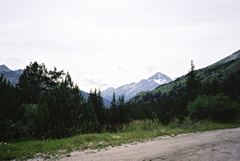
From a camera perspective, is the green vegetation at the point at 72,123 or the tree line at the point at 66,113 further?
the tree line at the point at 66,113

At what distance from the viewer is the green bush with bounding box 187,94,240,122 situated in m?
19.2

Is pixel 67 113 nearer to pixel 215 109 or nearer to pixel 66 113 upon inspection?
pixel 66 113

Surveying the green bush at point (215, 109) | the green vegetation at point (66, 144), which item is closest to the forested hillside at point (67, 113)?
the green bush at point (215, 109)

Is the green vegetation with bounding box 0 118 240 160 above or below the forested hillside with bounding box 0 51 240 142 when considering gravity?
below

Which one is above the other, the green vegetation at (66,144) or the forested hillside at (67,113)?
the forested hillside at (67,113)

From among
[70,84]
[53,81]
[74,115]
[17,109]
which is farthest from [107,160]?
[53,81]

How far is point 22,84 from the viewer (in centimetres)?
3022

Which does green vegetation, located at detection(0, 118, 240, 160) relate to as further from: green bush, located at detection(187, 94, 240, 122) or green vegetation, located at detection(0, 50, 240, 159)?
green bush, located at detection(187, 94, 240, 122)

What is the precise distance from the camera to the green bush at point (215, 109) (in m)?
19.2

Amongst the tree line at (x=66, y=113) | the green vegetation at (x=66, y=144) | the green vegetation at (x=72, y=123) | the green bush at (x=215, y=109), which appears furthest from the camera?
the green bush at (x=215, y=109)

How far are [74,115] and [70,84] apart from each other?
6136mm

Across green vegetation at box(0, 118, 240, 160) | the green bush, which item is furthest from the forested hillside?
green vegetation at box(0, 118, 240, 160)

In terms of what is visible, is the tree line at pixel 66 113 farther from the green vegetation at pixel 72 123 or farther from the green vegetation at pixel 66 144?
the green vegetation at pixel 66 144

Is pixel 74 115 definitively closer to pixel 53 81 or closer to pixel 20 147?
pixel 20 147
